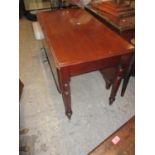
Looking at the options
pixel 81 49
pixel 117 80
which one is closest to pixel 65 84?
pixel 81 49

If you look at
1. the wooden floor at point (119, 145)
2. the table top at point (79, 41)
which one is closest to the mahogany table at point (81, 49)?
the table top at point (79, 41)

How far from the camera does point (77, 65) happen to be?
47.0 inches

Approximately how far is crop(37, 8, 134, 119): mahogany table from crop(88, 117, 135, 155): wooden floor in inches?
19.1

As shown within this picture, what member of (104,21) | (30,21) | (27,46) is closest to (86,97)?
(104,21)

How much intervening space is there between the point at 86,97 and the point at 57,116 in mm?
350

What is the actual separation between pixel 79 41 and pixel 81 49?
4.3 inches

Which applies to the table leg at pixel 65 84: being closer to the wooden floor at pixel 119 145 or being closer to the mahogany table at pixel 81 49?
the mahogany table at pixel 81 49

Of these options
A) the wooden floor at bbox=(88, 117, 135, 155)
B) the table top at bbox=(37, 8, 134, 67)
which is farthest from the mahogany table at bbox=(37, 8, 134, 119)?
Answer: the wooden floor at bbox=(88, 117, 135, 155)

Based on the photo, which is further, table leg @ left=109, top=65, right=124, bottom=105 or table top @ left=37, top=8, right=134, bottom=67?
table leg @ left=109, top=65, right=124, bottom=105

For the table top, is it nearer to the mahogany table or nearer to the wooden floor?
the mahogany table

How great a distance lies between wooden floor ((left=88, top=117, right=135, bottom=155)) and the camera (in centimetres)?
92

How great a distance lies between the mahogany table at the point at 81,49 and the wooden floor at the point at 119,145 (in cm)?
49

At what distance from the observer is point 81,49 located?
1271 mm
